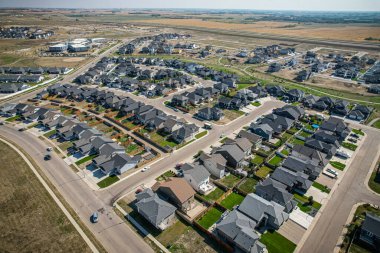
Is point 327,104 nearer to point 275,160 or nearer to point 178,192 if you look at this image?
point 275,160

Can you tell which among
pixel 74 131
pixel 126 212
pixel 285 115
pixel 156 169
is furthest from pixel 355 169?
pixel 74 131

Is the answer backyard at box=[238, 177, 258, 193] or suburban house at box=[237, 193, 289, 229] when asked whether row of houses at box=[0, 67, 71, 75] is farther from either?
suburban house at box=[237, 193, 289, 229]

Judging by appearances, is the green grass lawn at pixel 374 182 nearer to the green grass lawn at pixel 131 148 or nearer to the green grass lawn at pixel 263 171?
the green grass lawn at pixel 263 171

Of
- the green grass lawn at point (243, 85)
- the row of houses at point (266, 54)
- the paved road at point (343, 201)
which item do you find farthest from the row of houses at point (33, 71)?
the paved road at point (343, 201)

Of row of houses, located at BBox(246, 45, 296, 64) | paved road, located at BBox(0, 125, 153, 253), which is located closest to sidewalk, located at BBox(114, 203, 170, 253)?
paved road, located at BBox(0, 125, 153, 253)

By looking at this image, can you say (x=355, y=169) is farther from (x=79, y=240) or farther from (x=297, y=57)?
(x=297, y=57)
